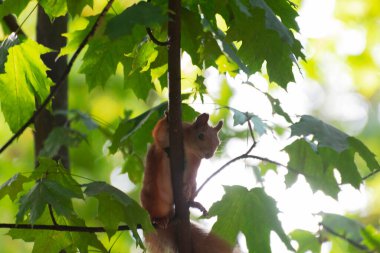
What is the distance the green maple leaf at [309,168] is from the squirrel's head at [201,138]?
1.35 ft

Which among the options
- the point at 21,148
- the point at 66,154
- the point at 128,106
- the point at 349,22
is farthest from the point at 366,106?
the point at 66,154

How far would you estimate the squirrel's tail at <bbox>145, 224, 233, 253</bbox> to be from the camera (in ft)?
6.92

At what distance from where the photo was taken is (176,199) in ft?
5.59

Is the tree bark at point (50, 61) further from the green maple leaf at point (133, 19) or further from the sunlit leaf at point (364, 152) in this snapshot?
the green maple leaf at point (133, 19)

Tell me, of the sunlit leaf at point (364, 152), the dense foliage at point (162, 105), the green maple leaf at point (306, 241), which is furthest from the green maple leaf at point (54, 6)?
the green maple leaf at point (306, 241)

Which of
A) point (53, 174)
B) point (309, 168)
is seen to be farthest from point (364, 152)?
point (53, 174)

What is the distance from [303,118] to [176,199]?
1.49 ft

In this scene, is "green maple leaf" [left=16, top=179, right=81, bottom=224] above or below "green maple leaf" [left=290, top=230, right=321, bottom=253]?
above

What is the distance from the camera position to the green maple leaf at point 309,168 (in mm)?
1938

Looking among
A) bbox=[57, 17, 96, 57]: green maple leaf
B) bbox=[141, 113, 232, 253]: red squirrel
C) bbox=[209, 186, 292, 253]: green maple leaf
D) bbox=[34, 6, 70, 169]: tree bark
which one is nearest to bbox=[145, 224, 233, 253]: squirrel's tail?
bbox=[141, 113, 232, 253]: red squirrel

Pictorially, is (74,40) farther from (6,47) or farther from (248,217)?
(248,217)

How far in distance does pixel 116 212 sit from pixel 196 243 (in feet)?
2.13

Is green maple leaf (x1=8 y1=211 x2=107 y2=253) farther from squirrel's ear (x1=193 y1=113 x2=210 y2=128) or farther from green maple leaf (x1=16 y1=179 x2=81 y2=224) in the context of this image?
squirrel's ear (x1=193 y1=113 x2=210 y2=128)

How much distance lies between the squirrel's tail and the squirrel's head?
0.98ft
